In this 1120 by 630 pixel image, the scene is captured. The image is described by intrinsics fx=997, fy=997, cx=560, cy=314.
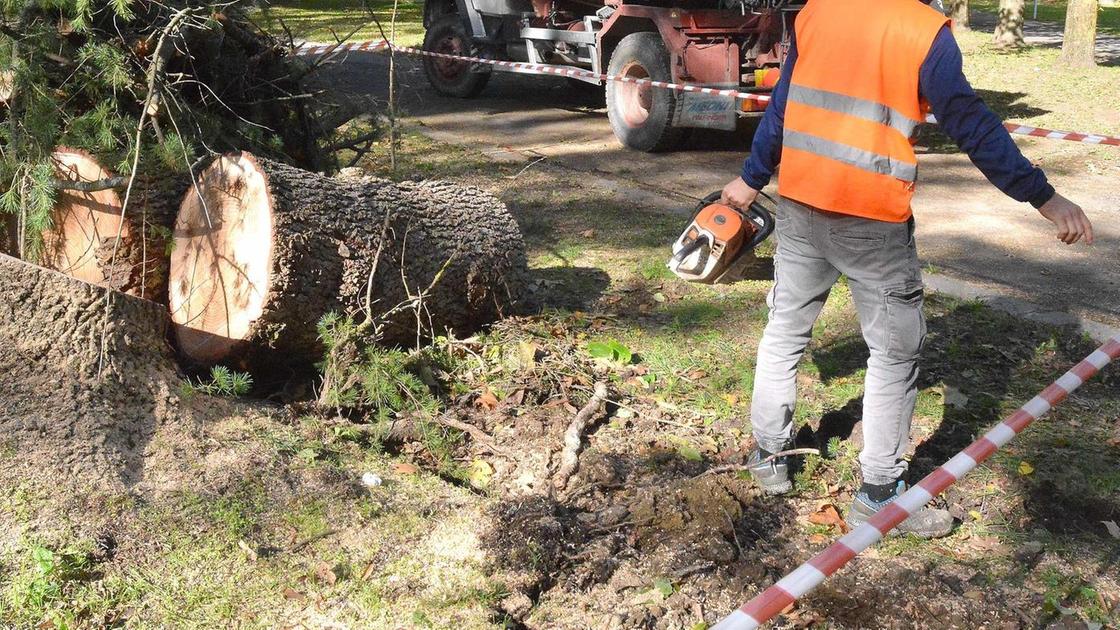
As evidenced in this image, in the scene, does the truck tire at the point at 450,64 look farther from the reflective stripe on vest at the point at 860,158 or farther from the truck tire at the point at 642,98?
the reflective stripe on vest at the point at 860,158

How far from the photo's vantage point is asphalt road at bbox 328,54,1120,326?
5863mm

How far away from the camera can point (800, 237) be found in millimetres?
3383

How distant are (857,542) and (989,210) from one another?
19.2 feet

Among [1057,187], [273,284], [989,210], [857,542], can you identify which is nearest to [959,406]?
[857,542]

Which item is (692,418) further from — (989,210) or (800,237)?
(989,210)

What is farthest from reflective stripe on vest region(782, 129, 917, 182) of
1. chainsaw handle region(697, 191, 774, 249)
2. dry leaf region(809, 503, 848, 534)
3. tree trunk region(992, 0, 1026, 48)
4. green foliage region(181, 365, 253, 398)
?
tree trunk region(992, 0, 1026, 48)

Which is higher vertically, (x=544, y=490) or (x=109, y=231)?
(x=109, y=231)

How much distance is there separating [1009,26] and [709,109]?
38.3ft

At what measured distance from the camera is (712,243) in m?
3.89

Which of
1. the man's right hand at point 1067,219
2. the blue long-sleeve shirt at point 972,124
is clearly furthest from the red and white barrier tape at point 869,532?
the blue long-sleeve shirt at point 972,124

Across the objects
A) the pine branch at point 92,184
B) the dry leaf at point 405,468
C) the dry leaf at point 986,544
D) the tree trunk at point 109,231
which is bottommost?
the dry leaf at point 986,544

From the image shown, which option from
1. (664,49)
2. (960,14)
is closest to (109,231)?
(664,49)

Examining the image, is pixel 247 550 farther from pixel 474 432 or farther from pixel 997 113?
pixel 997 113

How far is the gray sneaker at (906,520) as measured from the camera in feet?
11.3
